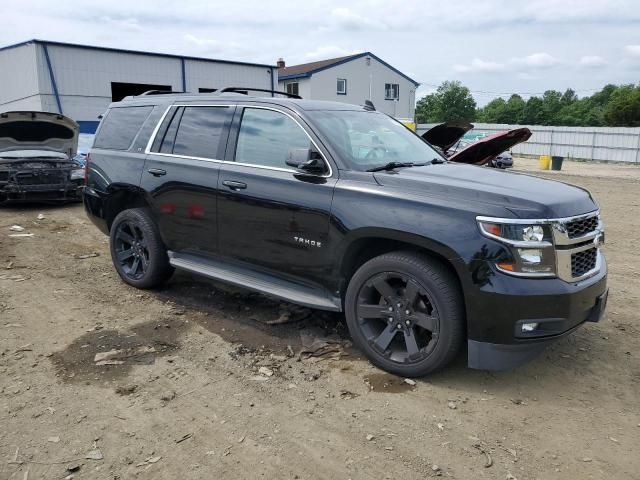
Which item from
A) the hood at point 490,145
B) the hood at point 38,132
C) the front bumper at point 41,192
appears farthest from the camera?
the hood at point 38,132

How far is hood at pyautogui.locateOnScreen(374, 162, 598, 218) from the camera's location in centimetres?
337

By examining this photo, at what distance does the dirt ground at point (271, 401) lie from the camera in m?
2.88

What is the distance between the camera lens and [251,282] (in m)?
4.46

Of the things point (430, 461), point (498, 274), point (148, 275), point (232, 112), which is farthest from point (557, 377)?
point (148, 275)

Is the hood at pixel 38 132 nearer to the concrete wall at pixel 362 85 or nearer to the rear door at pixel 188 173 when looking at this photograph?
the rear door at pixel 188 173

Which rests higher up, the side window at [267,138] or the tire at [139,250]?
the side window at [267,138]

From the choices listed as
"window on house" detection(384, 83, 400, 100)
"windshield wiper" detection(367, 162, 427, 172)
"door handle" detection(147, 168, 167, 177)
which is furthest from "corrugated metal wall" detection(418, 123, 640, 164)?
"windshield wiper" detection(367, 162, 427, 172)

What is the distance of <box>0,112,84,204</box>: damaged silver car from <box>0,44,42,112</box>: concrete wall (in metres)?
11.3

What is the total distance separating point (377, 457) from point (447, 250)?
4.31 ft

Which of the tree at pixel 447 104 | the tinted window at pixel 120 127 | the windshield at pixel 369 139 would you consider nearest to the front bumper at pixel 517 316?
the windshield at pixel 369 139

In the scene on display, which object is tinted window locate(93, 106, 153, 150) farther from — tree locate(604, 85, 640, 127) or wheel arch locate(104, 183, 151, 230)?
tree locate(604, 85, 640, 127)

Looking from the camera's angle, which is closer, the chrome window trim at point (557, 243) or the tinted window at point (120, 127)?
the chrome window trim at point (557, 243)

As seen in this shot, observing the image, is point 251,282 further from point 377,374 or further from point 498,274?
point 498,274

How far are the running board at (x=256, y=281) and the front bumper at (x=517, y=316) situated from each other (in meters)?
1.09
